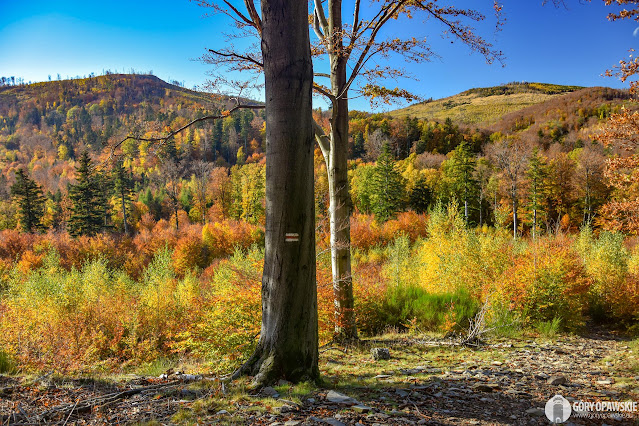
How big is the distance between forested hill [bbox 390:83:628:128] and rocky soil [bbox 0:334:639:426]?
12683 centimetres

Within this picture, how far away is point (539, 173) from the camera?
3819 centimetres

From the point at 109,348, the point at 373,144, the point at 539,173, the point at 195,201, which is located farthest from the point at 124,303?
the point at 373,144

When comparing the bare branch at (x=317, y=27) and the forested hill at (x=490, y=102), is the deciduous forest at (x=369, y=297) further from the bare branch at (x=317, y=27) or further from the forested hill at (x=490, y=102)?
the forested hill at (x=490, y=102)

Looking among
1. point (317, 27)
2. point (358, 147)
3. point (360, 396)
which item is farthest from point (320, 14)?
point (358, 147)

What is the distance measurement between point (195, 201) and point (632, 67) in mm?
64783

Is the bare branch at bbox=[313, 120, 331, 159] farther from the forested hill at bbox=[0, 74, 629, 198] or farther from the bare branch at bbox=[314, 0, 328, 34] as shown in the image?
the bare branch at bbox=[314, 0, 328, 34]

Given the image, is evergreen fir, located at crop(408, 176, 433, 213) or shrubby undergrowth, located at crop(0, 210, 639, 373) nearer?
shrubby undergrowth, located at crop(0, 210, 639, 373)

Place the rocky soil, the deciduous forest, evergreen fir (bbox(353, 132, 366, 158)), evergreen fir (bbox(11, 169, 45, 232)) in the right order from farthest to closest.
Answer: evergreen fir (bbox(353, 132, 366, 158))
evergreen fir (bbox(11, 169, 45, 232))
the deciduous forest
the rocky soil

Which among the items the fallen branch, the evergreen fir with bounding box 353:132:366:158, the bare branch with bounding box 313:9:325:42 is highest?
the evergreen fir with bounding box 353:132:366:158

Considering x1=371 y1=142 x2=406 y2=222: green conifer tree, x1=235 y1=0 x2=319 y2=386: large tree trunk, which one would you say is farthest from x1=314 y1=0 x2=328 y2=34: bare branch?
x1=371 y1=142 x2=406 y2=222: green conifer tree

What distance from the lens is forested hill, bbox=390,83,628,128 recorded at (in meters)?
130

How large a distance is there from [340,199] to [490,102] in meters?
164

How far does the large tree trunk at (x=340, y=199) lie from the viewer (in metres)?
7.22

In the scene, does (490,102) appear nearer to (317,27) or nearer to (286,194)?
(317,27)
